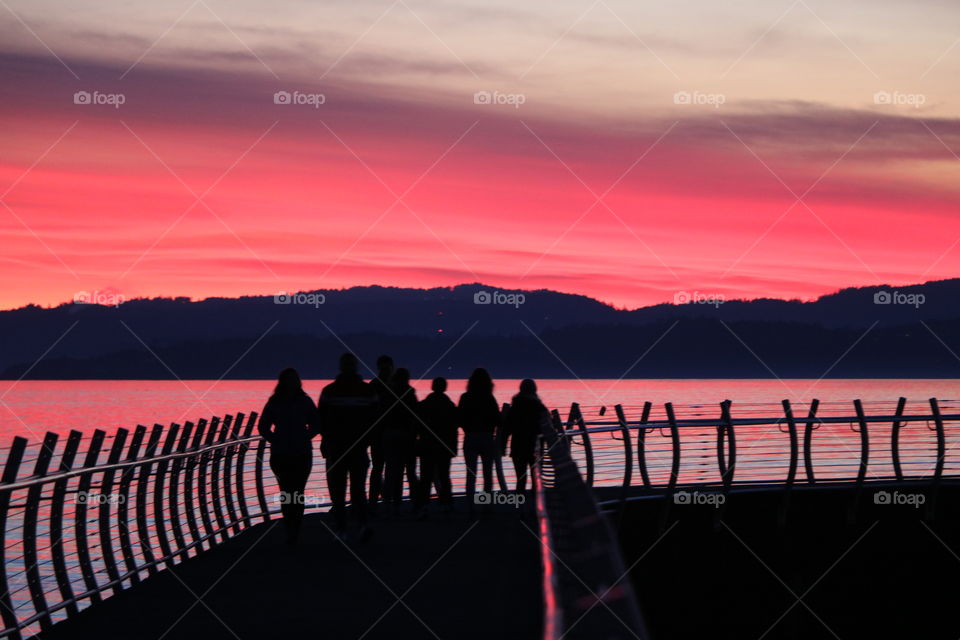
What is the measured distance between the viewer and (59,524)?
382 inches

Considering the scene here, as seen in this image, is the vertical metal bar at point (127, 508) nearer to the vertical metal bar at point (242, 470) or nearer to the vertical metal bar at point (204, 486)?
the vertical metal bar at point (204, 486)

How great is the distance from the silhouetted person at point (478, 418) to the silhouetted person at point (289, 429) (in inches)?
137

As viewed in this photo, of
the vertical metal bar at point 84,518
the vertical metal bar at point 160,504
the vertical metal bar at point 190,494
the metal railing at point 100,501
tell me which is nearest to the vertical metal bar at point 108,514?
the metal railing at point 100,501

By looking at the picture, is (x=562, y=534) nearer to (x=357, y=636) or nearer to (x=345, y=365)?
(x=357, y=636)

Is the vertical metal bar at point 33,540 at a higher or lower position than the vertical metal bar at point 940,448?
lower

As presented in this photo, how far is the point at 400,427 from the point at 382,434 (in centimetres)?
24

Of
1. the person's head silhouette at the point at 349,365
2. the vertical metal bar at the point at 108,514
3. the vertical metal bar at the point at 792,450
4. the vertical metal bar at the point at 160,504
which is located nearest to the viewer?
the vertical metal bar at the point at 108,514

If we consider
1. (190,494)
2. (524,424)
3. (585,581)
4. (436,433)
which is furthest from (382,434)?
(585,581)

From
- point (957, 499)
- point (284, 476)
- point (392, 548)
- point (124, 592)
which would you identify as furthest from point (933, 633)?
point (124, 592)

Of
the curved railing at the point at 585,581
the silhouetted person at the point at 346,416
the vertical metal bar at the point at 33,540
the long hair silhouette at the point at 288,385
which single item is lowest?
the curved railing at the point at 585,581

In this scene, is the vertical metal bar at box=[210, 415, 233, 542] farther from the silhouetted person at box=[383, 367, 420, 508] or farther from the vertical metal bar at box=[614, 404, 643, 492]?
the vertical metal bar at box=[614, 404, 643, 492]

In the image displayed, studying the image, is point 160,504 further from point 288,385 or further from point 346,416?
point 346,416

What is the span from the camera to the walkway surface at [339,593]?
905 centimetres

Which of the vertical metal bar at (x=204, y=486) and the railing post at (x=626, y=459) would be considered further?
the railing post at (x=626, y=459)
